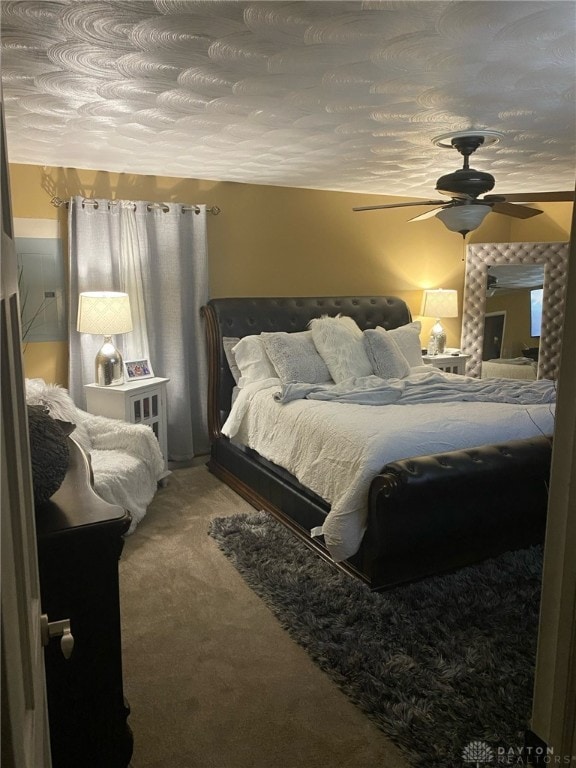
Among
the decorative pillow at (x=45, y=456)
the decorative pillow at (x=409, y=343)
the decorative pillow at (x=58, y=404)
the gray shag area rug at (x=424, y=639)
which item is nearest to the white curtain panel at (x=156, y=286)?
the decorative pillow at (x=58, y=404)

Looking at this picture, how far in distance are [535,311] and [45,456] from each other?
18.4 ft

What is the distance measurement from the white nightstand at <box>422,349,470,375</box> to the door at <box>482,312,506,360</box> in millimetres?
586

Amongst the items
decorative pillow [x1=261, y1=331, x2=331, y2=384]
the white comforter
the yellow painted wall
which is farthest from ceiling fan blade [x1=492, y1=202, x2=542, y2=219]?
the yellow painted wall

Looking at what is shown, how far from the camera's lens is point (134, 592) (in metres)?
2.84

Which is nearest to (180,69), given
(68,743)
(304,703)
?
(68,743)

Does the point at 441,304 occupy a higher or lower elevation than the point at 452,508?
higher

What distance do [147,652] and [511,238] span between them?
18.9 feet

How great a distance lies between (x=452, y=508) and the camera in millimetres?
2797

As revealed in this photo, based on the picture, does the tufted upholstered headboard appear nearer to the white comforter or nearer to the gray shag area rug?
the white comforter

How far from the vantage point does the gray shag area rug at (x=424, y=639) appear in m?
1.96

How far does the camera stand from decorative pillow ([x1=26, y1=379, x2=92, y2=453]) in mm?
3291

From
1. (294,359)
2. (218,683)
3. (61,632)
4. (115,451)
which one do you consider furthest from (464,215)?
(61,632)

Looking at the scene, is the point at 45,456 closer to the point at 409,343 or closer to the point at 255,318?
the point at 255,318

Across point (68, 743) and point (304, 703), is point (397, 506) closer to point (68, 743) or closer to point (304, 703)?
point (304, 703)
